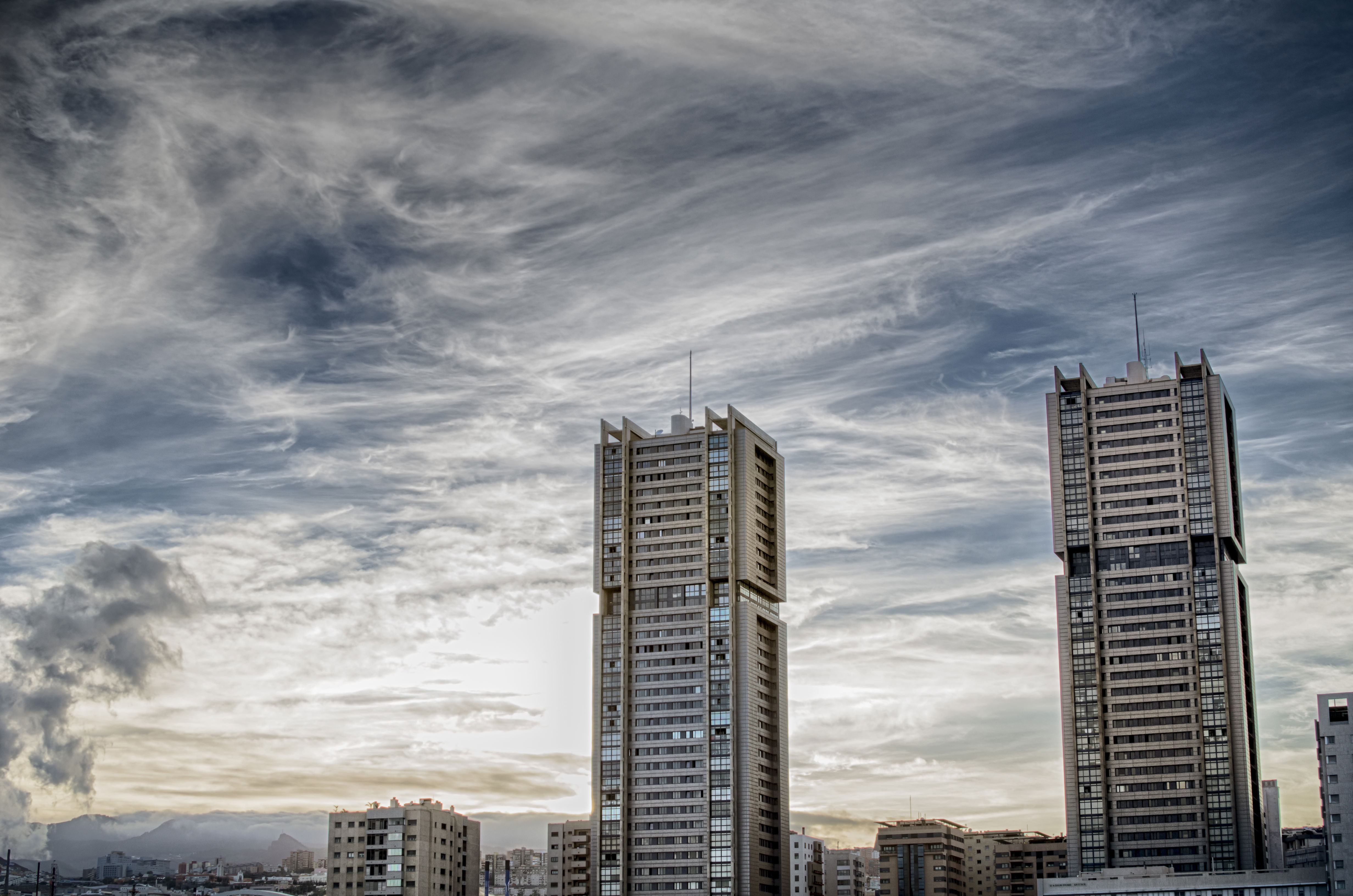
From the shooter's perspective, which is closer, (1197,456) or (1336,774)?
(1336,774)

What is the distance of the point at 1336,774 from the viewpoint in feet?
517

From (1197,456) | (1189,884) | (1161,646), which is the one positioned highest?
(1197,456)

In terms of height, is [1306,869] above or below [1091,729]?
below

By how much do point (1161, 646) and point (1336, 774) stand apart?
3644 cm

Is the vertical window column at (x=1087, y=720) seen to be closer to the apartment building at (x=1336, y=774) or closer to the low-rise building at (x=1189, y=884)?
the low-rise building at (x=1189, y=884)

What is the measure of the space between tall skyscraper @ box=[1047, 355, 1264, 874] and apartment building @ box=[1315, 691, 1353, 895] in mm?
23420

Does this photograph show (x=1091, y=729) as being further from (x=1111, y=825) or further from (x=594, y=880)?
(x=594, y=880)

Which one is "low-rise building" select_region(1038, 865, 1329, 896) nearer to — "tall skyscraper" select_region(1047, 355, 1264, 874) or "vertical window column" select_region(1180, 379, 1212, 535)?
"tall skyscraper" select_region(1047, 355, 1264, 874)

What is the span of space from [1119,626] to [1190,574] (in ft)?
37.4

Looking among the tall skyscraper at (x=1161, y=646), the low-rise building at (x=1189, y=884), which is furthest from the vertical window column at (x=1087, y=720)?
the low-rise building at (x=1189, y=884)

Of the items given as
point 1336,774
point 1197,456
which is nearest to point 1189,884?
point 1336,774

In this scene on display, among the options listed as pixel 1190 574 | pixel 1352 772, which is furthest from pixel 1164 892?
pixel 1190 574

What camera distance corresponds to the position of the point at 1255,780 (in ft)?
627

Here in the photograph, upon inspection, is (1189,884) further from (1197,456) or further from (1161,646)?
(1197,456)
